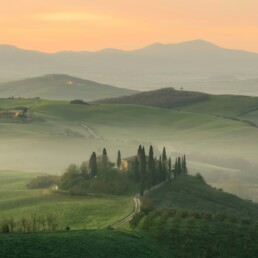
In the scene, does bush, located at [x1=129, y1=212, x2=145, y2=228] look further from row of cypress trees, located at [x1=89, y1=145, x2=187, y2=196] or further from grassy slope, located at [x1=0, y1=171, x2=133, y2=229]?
row of cypress trees, located at [x1=89, y1=145, x2=187, y2=196]

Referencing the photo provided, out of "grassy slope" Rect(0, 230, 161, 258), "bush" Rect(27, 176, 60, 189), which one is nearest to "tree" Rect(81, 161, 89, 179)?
"bush" Rect(27, 176, 60, 189)

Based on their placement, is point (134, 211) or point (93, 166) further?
point (93, 166)

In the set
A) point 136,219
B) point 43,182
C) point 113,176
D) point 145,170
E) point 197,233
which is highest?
point 145,170

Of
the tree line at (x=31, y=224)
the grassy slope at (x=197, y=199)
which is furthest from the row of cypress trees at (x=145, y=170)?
the tree line at (x=31, y=224)

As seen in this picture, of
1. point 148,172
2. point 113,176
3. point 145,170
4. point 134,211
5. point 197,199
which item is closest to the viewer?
point 134,211

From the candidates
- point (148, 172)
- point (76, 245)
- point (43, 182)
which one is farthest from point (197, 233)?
point (43, 182)

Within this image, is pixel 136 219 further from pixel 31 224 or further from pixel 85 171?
pixel 85 171
